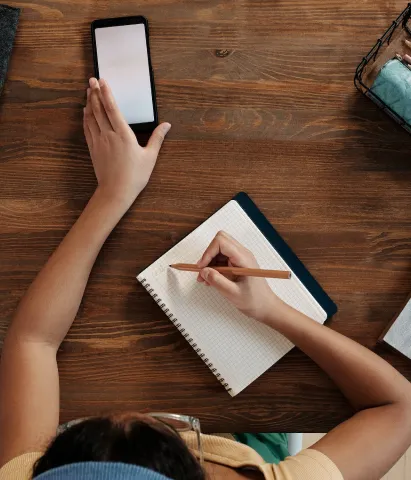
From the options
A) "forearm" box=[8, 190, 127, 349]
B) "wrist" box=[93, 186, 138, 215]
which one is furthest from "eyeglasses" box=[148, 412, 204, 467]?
"wrist" box=[93, 186, 138, 215]

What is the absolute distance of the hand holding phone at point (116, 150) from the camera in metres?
0.89

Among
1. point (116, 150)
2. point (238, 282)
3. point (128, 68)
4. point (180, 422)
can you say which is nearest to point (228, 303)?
point (238, 282)

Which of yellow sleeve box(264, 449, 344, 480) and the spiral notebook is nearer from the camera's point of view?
yellow sleeve box(264, 449, 344, 480)

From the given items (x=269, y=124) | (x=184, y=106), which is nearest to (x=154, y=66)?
(x=184, y=106)

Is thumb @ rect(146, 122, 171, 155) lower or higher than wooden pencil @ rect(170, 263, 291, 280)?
higher

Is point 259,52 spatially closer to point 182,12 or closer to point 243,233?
point 182,12

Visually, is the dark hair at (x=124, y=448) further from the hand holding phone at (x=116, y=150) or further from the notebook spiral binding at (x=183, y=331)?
the hand holding phone at (x=116, y=150)

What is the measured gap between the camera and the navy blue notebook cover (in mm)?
907

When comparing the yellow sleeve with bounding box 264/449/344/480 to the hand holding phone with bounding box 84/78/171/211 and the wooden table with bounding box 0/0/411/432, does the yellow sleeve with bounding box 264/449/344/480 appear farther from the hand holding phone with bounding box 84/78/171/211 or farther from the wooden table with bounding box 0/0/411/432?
the hand holding phone with bounding box 84/78/171/211

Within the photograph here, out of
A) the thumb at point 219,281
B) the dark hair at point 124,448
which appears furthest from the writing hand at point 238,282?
the dark hair at point 124,448

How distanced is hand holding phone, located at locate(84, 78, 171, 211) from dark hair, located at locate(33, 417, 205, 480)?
0.40m

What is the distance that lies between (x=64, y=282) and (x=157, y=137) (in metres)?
0.28

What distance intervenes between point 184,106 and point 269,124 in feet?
0.47

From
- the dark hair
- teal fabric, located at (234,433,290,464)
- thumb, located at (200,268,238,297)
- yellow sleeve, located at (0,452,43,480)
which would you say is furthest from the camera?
teal fabric, located at (234,433,290,464)
